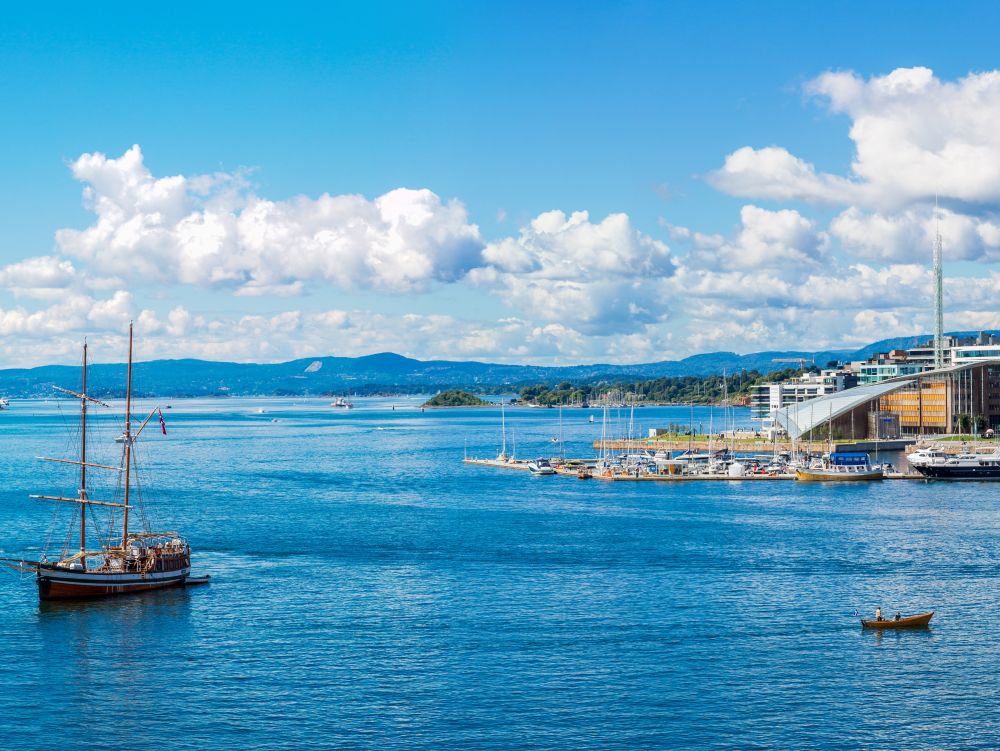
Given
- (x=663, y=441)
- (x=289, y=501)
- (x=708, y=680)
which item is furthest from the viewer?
(x=663, y=441)

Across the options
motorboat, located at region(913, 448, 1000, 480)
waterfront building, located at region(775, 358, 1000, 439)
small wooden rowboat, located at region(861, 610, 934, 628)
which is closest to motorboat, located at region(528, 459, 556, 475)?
motorboat, located at region(913, 448, 1000, 480)

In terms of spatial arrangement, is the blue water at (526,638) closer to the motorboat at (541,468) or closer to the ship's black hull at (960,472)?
the ship's black hull at (960,472)

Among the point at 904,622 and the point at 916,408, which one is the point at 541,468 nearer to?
the point at 916,408

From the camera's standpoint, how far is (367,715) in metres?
33.7

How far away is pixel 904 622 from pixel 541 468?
249ft

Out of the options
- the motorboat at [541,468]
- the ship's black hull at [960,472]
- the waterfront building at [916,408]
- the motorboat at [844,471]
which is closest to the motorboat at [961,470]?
the ship's black hull at [960,472]

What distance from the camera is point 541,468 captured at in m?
118

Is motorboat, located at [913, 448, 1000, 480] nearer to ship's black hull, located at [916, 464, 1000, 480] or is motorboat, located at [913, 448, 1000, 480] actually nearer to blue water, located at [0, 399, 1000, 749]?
ship's black hull, located at [916, 464, 1000, 480]

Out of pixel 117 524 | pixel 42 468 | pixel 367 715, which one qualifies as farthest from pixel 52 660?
pixel 42 468

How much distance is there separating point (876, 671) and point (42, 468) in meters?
114

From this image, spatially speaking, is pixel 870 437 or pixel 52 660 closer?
pixel 52 660

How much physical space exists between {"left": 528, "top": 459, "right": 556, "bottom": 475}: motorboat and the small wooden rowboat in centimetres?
7517

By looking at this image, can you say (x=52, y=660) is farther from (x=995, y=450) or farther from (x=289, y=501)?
(x=995, y=450)

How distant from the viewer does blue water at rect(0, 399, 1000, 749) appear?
108ft
